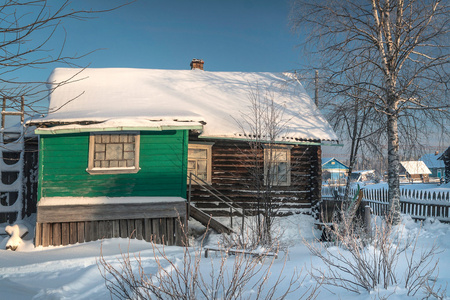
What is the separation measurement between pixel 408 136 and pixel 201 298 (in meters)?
10.6

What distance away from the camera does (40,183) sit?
9734 mm

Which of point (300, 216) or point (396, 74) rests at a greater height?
point (396, 74)

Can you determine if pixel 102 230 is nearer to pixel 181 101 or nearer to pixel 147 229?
pixel 147 229

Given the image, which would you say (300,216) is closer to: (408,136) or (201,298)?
(408,136)

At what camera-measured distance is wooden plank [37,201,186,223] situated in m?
9.38

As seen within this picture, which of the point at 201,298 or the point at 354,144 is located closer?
the point at 201,298

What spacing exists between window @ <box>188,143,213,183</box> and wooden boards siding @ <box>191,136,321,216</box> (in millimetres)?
195

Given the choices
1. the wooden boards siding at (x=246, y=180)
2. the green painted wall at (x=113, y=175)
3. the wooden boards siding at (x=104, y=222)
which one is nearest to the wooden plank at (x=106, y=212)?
the wooden boards siding at (x=104, y=222)

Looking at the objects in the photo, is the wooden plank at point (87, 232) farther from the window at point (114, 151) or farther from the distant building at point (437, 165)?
A: the distant building at point (437, 165)

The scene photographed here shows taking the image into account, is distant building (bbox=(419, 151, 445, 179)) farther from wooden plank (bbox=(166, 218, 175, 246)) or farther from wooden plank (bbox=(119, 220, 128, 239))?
wooden plank (bbox=(119, 220, 128, 239))

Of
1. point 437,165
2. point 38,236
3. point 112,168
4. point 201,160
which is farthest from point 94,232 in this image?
point 437,165

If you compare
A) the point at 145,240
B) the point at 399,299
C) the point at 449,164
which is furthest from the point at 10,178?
the point at 449,164

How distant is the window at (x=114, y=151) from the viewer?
391 inches

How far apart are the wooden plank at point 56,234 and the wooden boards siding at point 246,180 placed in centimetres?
474
